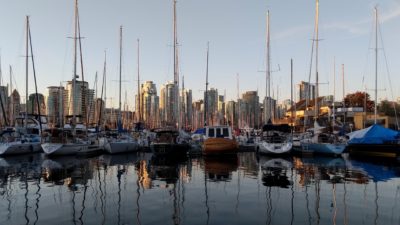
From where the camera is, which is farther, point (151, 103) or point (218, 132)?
point (151, 103)

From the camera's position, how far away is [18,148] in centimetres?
4309

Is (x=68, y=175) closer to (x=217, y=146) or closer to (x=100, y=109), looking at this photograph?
(x=217, y=146)

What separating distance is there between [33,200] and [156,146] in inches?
807

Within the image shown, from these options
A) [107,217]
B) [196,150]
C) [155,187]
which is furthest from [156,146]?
[107,217]

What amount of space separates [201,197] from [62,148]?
26178mm

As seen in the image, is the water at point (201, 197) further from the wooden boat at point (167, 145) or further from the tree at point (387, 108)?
the tree at point (387, 108)

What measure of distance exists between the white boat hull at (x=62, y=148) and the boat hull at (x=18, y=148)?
246 inches

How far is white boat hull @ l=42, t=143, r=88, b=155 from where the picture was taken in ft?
124

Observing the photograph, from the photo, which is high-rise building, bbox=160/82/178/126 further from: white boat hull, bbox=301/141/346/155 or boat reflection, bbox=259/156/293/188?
boat reflection, bbox=259/156/293/188

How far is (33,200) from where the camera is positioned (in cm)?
1590

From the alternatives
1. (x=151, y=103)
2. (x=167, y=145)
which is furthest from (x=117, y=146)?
(x=151, y=103)

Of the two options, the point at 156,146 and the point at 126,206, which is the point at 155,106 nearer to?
the point at 156,146

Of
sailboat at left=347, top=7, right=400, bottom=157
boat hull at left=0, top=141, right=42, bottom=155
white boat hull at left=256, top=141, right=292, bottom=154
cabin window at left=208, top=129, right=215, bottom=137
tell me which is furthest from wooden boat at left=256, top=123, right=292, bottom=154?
boat hull at left=0, top=141, right=42, bottom=155

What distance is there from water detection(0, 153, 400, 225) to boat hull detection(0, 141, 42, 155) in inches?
673
